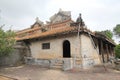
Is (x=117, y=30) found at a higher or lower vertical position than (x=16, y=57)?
higher

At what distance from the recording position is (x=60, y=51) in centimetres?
1477

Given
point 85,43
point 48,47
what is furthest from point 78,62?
point 48,47

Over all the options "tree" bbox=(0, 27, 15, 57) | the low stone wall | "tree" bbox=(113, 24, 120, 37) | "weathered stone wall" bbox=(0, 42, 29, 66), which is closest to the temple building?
"weathered stone wall" bbox=(0, 42, 29, 66)

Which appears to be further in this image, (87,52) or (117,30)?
(117,30)

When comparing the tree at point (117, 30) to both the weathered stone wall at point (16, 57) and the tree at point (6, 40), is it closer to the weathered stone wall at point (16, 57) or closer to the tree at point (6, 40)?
the weathered stone wall at point (16, 57)

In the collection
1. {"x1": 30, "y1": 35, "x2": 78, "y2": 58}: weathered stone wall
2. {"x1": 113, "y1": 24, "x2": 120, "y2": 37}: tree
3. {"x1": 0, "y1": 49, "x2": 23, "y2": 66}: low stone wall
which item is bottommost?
{"x1": 0, "y1": 49, "x2": 23, "y2": 66}: low stone wall

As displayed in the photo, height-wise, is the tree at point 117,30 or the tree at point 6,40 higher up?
the tree at point 117,30

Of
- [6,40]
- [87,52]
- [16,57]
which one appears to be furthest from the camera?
[16,57]

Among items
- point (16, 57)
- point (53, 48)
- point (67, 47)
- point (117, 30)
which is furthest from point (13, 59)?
point (117, 30)

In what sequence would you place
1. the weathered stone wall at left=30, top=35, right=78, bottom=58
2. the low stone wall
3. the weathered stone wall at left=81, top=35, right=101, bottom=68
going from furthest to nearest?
the low stone wall < the weathered stone wall at left=30, top=35, right=78, bottom=58 < the weathered stone wall at left=81, top=35, right=101, bottom=68

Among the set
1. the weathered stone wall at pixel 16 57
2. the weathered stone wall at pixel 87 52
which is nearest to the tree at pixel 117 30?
the weathered stone wall at pixel 87 52

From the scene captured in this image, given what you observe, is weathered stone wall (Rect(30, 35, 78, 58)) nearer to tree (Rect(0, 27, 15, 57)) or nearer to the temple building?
the temple building

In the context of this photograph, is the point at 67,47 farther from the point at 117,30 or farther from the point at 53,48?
the point at 117,30

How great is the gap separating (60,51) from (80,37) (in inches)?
101
